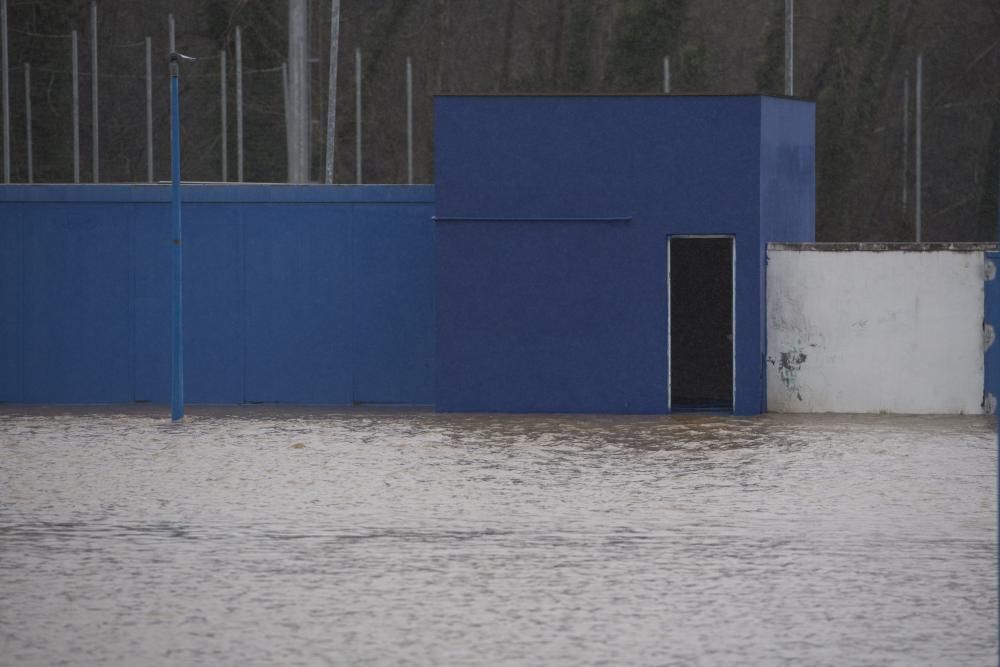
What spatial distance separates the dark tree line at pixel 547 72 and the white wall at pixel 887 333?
25.7 m

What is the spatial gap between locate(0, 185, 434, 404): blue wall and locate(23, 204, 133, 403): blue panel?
19 mm

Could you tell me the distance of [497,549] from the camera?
11641 millimetres

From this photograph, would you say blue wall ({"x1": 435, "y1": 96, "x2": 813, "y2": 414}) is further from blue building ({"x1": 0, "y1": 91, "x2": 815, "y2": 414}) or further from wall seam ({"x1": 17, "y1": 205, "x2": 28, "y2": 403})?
wall seam ({"x1": 17, "y1": 205, "x2": 28, "y2": 403})

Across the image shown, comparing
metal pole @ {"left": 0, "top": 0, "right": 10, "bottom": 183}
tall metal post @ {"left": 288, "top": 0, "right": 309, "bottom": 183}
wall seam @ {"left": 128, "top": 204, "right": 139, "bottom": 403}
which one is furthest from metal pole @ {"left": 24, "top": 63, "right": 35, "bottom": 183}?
wall seam @ {"left": 128, "top": 204, "right": 139, "bottom": 403}

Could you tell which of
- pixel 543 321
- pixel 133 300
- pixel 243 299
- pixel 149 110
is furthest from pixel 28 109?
pixel 543 321

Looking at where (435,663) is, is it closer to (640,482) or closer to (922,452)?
(640,482)

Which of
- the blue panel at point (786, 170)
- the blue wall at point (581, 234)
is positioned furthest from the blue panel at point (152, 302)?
the blue panel at point (786, 170)

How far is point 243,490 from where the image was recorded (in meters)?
14.6

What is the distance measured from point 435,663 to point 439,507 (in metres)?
5.23

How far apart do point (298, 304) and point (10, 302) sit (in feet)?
13.1

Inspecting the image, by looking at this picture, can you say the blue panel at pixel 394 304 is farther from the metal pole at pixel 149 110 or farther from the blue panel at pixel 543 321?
the metal pole at pixel 149 110

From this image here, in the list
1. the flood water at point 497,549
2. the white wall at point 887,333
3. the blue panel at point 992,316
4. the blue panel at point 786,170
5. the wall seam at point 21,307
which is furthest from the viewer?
the wall seam at point 21,307

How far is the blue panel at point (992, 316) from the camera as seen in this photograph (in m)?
22.1

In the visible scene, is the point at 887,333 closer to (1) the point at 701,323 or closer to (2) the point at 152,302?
(1) the point at 701,323
